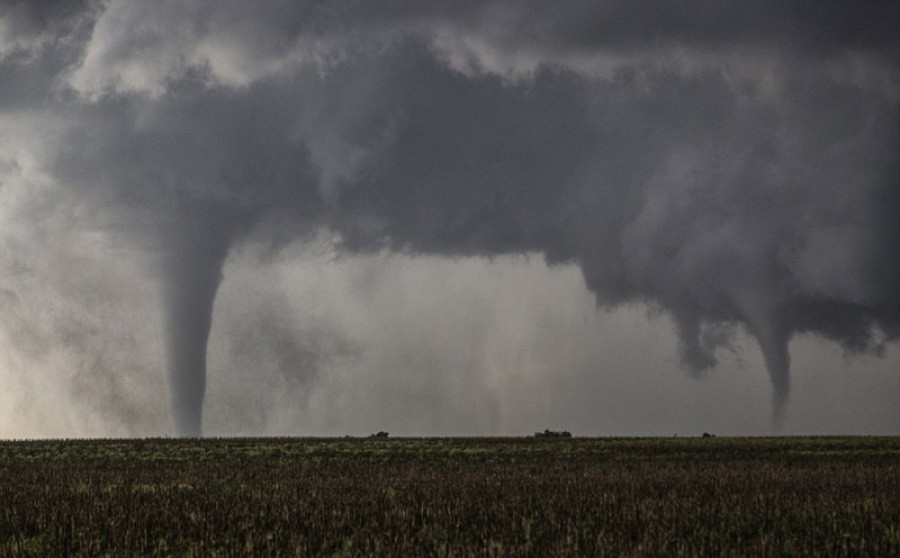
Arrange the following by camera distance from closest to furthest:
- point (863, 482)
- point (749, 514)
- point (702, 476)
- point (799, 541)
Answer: point (799, 541) < point (749, 514) < point (863, 482) < point (702, 476)

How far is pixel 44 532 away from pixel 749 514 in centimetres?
1348

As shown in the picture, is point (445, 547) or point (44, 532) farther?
point (44, 532)

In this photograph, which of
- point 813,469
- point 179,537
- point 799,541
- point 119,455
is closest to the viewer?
point 799,541

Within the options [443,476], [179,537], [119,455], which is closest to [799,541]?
[179,537]

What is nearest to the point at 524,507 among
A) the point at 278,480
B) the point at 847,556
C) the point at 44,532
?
the point at 847,556

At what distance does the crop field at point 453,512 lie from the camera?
45.5 ft

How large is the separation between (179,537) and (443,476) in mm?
14093

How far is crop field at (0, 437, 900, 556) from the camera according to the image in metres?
13.9

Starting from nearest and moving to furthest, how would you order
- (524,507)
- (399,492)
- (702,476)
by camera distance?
(524,507)
(399,492)
(702,476)

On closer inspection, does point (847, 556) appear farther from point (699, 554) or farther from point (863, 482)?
point (863, 482)

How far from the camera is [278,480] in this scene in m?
27.2

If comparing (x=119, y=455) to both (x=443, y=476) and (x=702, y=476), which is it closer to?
(x=443, y=476)

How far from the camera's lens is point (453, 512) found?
690 inches

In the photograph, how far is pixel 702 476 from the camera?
28.3 meters
